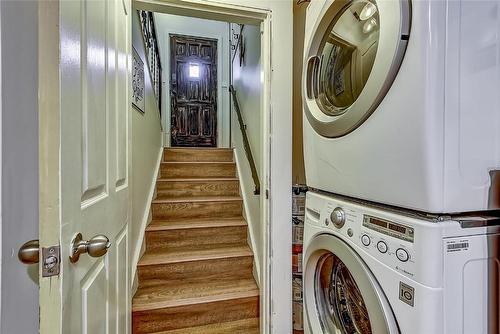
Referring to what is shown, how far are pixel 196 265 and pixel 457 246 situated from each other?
1.68m

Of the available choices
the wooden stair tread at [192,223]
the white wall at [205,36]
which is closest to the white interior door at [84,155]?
the wooden stair tread at [192,223]

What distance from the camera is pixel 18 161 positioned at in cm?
61

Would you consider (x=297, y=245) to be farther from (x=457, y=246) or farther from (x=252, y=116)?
(x=252, y=116)

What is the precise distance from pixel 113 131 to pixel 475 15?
1119 mm

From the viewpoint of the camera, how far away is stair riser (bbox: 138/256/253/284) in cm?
188

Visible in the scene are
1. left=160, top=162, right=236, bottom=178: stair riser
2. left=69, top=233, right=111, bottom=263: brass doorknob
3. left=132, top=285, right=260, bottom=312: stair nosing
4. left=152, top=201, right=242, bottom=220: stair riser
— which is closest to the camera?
left=69, top=233, right=111, bottom=263: brass doorknob

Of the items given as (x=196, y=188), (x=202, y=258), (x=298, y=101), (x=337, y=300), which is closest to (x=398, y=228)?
(x=337, y=300)

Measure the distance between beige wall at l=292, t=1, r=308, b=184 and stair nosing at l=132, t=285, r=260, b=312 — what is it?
0.82 metres

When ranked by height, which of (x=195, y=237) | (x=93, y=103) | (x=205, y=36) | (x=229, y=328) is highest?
(x=205, y=36)

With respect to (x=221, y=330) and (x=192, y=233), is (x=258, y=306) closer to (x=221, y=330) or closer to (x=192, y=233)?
(x=221, y=330)

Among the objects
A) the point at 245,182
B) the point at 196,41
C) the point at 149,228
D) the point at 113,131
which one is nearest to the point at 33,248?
the point at 113,131

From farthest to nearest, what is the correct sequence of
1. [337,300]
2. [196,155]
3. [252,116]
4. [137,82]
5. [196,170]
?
[196,155], [196,170], [252,116], [137,82], [337,300]

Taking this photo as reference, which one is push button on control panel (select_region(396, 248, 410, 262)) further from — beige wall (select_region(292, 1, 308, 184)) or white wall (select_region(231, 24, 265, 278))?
white wall (select_region(231, 24, 265, 278))

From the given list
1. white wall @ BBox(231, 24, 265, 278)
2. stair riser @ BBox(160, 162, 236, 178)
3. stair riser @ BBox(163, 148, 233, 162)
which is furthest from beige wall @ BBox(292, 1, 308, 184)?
stair riser @ BBox(163, 148, 233, 162)
